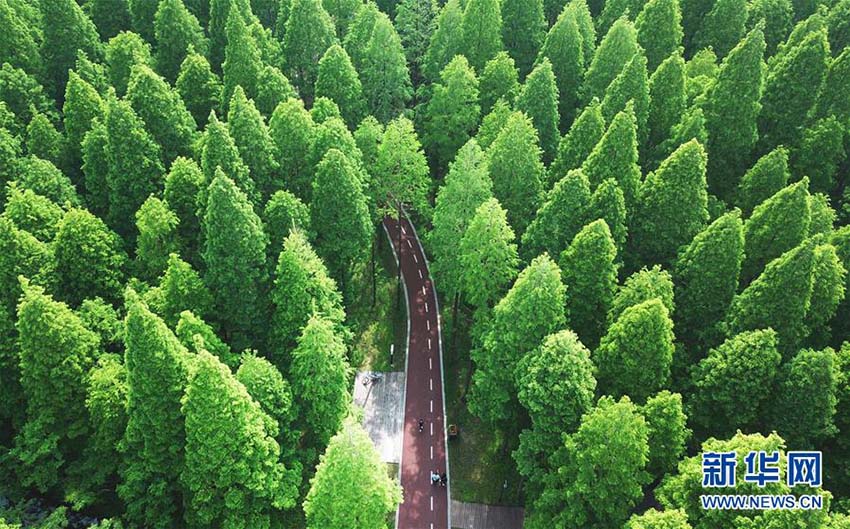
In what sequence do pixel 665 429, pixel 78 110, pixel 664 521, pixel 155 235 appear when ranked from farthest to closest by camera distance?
pixel 78 110 → pixel 155 235 → pixel 665 429 → pixel 664 521

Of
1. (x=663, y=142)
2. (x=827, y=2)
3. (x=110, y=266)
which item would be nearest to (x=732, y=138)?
(x=663, y=142)

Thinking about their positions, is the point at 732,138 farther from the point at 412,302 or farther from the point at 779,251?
the point at 412,302

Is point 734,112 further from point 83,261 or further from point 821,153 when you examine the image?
point 83,261

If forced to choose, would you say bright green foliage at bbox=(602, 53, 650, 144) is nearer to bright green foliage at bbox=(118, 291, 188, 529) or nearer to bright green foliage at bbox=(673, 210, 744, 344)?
bright green foliage at bbox=(673, 210, 744, 344)

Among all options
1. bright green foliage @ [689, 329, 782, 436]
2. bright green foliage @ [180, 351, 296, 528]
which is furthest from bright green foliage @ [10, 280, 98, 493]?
bright green foliage @ [689, 329, 782, 436]

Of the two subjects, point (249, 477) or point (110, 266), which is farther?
point (110, 266)

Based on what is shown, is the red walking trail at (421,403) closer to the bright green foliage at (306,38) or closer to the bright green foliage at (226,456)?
the bright green foliage at (226,456)

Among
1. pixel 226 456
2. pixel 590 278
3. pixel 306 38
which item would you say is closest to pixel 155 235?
pixel 226 456
